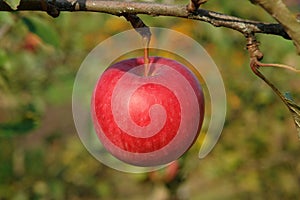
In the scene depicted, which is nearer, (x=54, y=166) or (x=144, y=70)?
(x=144, y=70)

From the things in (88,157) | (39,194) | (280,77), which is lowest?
(88,157)

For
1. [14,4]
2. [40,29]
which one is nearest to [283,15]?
[14,4]

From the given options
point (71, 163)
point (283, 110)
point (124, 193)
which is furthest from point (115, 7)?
point (124, 193)

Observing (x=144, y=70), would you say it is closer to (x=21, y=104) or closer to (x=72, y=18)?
(x=21, y=104)

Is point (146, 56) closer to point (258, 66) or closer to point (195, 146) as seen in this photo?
point (258, 66)

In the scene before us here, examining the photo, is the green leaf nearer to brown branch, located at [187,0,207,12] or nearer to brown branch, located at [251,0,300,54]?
brown branch, located at [187,0,207,12]

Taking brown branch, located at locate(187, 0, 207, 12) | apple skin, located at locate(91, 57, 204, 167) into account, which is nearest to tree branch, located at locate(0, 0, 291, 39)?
brown branch, located at locate(187, 0, 207, 12)
